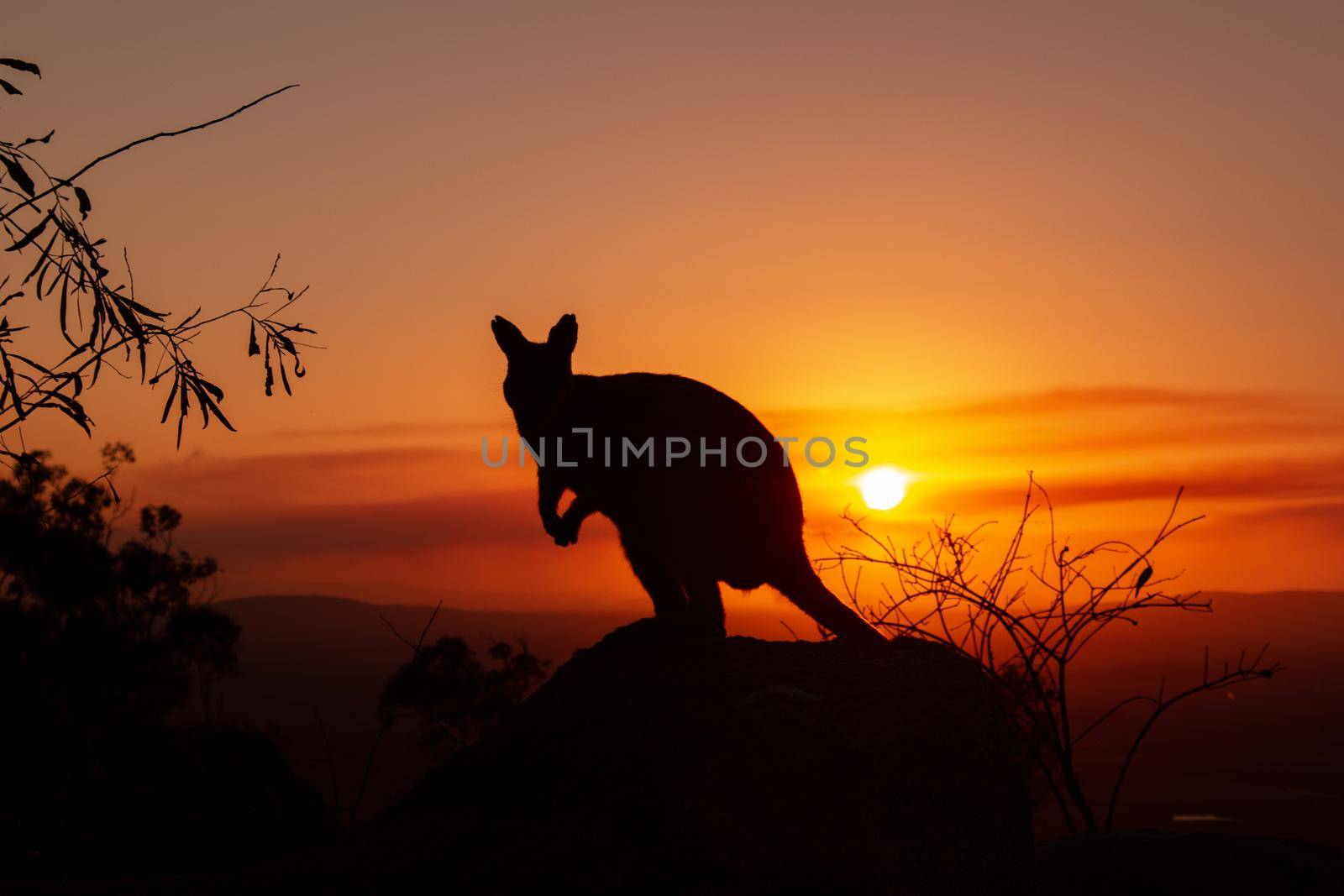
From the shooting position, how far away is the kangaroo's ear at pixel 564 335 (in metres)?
7.74

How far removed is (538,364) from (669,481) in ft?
4.10

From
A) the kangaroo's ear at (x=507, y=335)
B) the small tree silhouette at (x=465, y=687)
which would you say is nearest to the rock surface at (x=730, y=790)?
the kangaroo's ear at (x=507, y=335)

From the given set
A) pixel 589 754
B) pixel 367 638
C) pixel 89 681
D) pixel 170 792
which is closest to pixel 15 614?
pixel 89 681

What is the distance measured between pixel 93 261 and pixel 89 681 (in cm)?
2423

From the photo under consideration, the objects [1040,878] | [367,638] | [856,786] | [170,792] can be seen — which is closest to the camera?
[856,786]

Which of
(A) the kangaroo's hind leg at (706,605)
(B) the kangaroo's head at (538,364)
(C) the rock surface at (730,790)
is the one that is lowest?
(C) the rock surface at (730,790)

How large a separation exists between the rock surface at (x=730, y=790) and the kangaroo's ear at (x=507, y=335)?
7.89 feet

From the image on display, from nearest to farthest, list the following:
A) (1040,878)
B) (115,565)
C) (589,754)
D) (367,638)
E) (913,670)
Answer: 1. (589,754)
2. (913,670)
3. (1040,878)
4. (115,565)
5. (367,638)

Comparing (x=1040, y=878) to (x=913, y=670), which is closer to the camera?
(x=913, y=670)

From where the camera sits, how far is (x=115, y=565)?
29547 mm

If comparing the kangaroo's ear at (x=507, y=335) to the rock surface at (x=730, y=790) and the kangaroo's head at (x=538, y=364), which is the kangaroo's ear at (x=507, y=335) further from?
the rock surface at (x=730, y=790)

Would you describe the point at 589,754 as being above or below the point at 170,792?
above

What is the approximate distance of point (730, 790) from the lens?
206 inches

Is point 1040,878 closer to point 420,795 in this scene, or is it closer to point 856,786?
point 856,786
